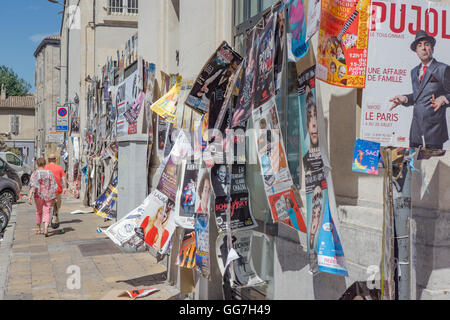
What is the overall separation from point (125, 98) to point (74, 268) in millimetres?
4564

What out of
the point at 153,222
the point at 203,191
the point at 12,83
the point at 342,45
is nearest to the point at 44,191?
the point at 153,222

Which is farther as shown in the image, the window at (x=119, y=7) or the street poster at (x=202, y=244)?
the window at (x=119, y=7)

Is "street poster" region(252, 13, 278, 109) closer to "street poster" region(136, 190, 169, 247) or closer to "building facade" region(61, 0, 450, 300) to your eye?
"building facade" region(61, 0, 450, 300)

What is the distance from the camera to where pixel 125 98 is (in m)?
10.9

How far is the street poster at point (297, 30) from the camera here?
366 cm

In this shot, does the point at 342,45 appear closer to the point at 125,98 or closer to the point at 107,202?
the point at 125,98

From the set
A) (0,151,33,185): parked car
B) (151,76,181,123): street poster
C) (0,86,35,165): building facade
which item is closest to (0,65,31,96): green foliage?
(0,86,35,165): building facade

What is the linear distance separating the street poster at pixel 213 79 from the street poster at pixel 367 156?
2.21 m

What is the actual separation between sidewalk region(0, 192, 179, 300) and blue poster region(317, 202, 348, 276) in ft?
10.1

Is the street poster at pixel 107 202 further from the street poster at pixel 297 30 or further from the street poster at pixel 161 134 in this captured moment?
the street poster at pixel 297 30

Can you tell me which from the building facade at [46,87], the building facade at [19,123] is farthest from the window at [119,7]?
the building facade at [19,123]

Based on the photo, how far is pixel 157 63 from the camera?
29.5 feet

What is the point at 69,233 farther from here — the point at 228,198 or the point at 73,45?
the point at 73,45
